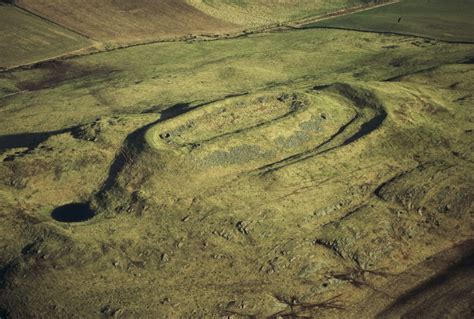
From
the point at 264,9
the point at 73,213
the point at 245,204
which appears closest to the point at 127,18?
the point at 264,9

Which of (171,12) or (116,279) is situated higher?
(171,12)

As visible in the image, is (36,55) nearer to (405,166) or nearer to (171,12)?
(171,12)

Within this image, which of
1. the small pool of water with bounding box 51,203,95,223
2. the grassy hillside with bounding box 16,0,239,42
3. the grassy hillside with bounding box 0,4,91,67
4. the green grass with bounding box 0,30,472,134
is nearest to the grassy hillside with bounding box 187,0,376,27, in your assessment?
the grassy hillside with bounding box 16,0,239,42

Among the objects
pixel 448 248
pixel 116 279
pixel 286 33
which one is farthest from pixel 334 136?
pixel 286 33

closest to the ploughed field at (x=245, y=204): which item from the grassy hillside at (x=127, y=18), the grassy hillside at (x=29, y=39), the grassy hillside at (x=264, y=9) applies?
the grassy hillside at (x=29, y=39)

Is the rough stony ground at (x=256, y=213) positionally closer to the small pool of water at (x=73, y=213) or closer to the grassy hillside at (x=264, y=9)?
the small pool of water at (x=73, y=213)

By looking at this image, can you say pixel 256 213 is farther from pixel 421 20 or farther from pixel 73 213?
pixel 421 20

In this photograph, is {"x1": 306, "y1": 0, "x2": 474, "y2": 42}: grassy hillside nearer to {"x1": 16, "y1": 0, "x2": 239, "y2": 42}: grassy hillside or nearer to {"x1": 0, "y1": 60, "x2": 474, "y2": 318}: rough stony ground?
{"x1": 16, "y1": 0, "x2": 239, "y2": 42}: grassy hillside
